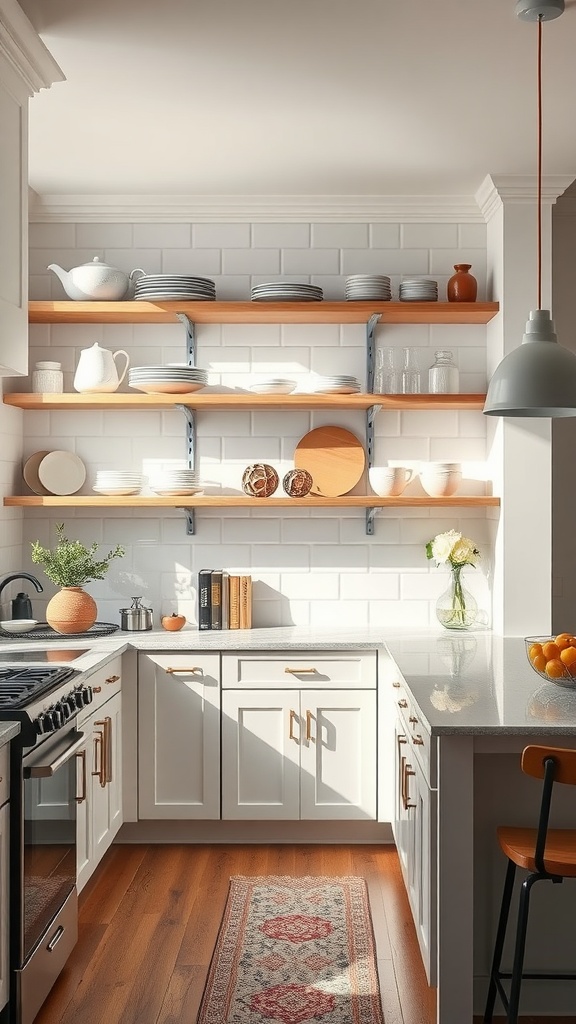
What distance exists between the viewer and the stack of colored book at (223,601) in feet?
14.3

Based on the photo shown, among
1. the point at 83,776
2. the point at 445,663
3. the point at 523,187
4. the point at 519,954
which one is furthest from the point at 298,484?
the point at 519,954

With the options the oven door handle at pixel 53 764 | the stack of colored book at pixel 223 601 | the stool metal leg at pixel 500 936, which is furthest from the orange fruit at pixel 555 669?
the stack of colored book at pixel 223 601

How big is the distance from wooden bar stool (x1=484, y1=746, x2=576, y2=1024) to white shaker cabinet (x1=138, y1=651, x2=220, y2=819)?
1721 mm

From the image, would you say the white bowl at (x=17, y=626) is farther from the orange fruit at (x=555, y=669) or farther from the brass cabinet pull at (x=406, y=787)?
the orange fruit at (x=555, y=669)

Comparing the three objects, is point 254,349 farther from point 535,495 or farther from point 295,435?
point 535,495

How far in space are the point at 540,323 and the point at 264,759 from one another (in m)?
2.14

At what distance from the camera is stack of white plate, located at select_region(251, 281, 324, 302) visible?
4.20 meters

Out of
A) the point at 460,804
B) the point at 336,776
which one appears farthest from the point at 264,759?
the point at 460,804

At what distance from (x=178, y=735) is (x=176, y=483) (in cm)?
106

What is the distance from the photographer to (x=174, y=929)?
3.26 m

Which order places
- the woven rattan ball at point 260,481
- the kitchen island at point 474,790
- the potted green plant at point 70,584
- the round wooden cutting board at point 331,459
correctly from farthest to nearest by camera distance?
the round wooden cutting board at point 331,459
the woven rattan ball at point 260,481
the potted green plant at point 70,584
the kitchen island at point 474,790

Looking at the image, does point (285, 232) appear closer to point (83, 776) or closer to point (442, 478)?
point (442, 478)

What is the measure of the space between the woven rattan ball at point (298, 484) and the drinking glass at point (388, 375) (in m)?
0.50

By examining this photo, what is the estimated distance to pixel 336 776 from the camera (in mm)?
4047
